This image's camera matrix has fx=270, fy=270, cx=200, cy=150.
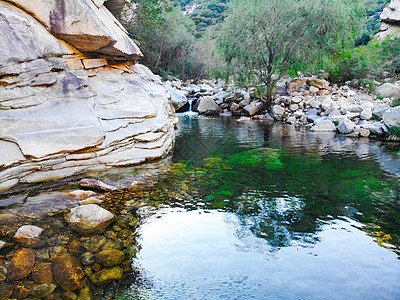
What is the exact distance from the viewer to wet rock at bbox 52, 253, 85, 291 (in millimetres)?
3182

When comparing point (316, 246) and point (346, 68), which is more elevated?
point (346, 68)

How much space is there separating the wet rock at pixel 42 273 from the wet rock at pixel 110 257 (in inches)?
22.4

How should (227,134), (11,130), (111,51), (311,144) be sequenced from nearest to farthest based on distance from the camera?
1. (11,130)
2. (111,51)
3. (311,144)
4. (227,134)

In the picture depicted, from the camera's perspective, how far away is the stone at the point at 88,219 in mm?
4355

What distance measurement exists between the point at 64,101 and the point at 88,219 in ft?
12.6

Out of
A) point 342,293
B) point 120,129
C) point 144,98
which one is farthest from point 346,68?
point 342,293

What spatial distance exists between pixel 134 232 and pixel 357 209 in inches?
169

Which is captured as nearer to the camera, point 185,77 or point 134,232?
point 134,232

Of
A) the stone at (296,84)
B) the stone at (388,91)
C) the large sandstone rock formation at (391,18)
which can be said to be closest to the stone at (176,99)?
the stone at (296,84)

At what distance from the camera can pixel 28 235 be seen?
406 centimetres

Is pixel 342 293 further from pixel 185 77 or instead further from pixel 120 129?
pixel 185 77

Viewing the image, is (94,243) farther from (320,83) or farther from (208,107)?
(320,83)

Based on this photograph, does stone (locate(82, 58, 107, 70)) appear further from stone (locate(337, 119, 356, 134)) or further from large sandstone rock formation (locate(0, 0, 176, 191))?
stone (locate(337, 119, 356, 134))

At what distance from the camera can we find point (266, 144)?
11.7 m
